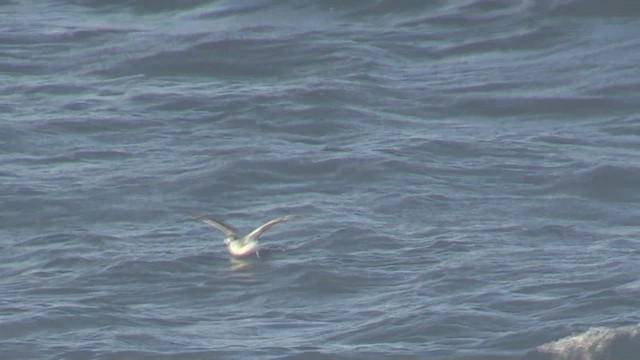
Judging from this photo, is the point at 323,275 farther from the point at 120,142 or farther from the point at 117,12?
the point at 117,12

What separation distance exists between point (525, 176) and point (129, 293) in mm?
3394

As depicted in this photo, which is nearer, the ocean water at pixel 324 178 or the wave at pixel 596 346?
the wave at pixel 596 346

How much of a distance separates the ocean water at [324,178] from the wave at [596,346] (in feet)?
0.07

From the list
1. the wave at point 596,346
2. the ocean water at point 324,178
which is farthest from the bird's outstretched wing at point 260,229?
→ the wave at point 596,346

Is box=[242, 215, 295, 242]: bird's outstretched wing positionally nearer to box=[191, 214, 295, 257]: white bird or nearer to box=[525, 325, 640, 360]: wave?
box=[191, 214, 295, 257]: white bird

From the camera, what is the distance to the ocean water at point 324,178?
36.1ft

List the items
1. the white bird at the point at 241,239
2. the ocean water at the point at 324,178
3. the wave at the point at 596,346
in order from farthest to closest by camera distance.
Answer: the white bird at the point at 241,239 < the ocean water at the point at 324,178 < the wave at the point at 596,346

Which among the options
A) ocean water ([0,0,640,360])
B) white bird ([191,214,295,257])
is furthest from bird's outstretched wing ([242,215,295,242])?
ocean water ([0,0,640,360])

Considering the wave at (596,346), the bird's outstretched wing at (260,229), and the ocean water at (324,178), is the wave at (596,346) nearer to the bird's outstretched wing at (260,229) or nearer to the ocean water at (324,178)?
the ocean water at (324,178)

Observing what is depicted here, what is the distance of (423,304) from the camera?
11.3 m

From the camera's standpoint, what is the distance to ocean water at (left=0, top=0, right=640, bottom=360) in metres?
11.0

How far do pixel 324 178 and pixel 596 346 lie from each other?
402 cm

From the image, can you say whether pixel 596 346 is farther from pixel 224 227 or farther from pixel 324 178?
pixel 324 178

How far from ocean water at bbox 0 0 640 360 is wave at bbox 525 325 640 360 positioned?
0.02m
